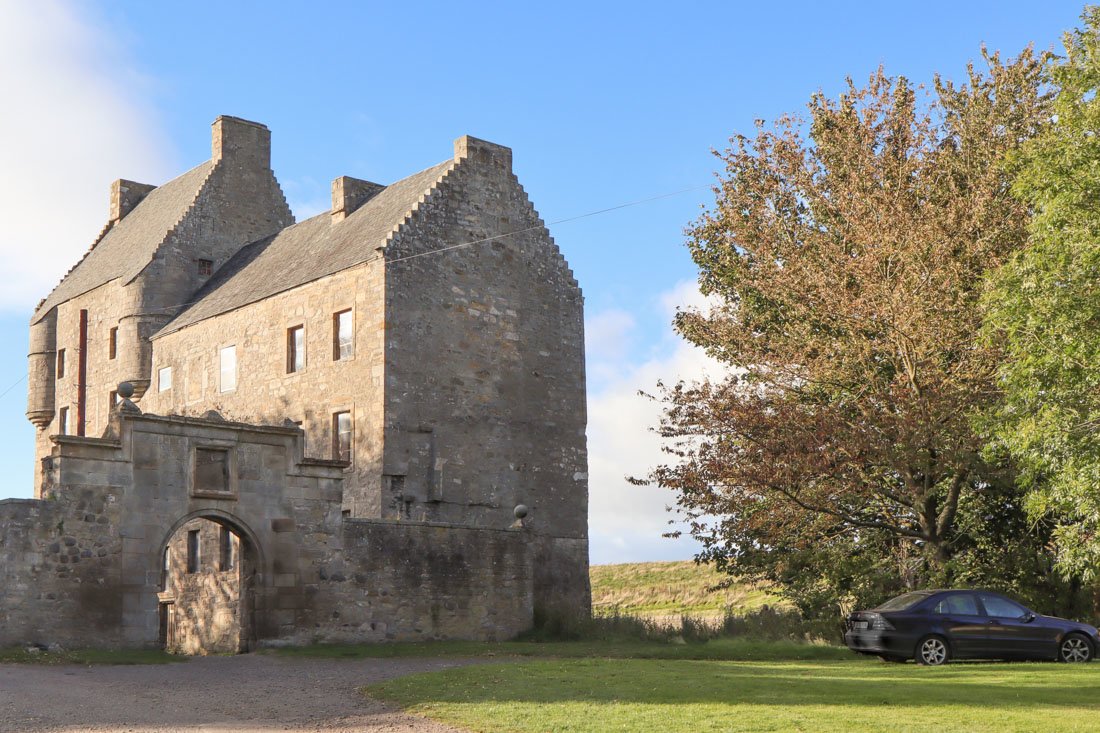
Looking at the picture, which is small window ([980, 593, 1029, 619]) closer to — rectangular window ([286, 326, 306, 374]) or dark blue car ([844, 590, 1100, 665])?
dark blue car ([844, 590, 1100, 665])

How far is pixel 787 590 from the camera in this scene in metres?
31.3

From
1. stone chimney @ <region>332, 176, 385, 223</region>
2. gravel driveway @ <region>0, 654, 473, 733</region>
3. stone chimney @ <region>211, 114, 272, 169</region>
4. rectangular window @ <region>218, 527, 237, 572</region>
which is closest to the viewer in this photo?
gravel driveway @ <region>0, 654, 473, 733</region>

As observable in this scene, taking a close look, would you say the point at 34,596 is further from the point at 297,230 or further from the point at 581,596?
the point at 297,230

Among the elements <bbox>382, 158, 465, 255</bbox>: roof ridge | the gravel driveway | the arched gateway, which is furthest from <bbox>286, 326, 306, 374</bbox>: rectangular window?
the gravel driveway

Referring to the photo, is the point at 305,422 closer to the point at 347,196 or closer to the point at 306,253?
the point at 306,253

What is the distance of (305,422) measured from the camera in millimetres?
34688

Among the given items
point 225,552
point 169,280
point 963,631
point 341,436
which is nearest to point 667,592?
point 341,436

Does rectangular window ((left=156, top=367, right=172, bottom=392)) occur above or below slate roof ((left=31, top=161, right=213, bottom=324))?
below

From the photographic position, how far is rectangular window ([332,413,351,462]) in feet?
109

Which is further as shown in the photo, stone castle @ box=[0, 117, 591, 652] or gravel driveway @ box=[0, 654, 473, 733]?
stone castle @ box=[0, 117, 591, 652]

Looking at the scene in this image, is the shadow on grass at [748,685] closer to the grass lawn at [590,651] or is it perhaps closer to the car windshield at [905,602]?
the car windshield at [905,602]

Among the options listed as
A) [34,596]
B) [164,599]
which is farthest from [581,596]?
[34,596]

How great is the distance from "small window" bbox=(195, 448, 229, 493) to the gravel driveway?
3.95m

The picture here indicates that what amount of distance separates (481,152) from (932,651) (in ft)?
64.7
